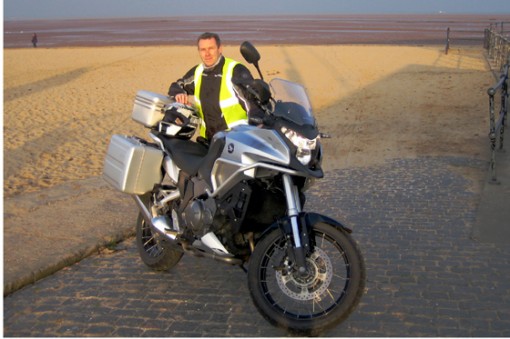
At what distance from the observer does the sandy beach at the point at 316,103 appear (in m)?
9.87

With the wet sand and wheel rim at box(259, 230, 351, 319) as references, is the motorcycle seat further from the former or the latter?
the wet sand

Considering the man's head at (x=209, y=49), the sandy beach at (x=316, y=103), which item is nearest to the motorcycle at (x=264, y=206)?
the man's head at (x=209, y=49)

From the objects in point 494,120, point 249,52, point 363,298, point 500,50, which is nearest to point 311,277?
point 363,298

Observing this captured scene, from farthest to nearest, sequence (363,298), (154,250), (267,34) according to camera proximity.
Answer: (267,34) → (154,250) → (363,298)

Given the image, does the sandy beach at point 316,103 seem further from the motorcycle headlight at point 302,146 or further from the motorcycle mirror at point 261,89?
the motorcycle headlight at point 302,146

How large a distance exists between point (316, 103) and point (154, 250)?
421 inches

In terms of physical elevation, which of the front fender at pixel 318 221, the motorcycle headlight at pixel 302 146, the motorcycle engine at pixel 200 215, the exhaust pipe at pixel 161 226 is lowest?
the exhaust pipe at pixel 161 226

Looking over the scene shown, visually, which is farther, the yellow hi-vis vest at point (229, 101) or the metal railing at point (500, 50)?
the metal railing at point (500, 50)

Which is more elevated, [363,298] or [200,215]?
[200,215]

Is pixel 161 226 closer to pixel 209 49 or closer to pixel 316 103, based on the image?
pixel 209 49

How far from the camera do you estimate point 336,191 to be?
24.7 ft

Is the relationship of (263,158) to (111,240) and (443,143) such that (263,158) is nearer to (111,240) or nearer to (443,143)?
(111,240)

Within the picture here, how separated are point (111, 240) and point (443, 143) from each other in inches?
243

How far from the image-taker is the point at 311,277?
4066 mm
